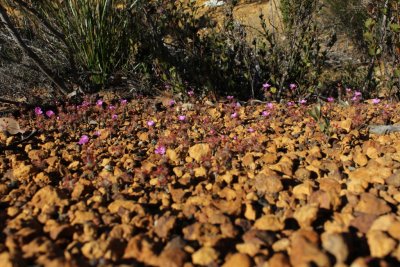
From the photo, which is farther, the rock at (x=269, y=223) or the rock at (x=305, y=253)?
the rock at (x=269, y=223)

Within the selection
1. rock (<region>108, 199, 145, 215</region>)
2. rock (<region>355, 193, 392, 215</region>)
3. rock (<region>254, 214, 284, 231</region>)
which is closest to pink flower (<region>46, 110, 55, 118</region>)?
rock (<region>108, 199, 145, 215</region>)

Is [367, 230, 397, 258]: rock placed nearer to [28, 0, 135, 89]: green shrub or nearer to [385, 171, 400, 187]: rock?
[385, 171, 400, 187]: rock

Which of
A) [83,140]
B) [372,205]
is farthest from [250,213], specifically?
[83,140]

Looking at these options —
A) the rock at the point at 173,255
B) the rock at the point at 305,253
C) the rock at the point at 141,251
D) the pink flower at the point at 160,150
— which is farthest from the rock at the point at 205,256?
the pink flower at the point at 160,150

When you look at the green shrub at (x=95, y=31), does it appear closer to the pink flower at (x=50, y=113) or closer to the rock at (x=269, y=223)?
the pink flower at (x=50, y=113)

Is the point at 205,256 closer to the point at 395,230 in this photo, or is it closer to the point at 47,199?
the point at 395,230
